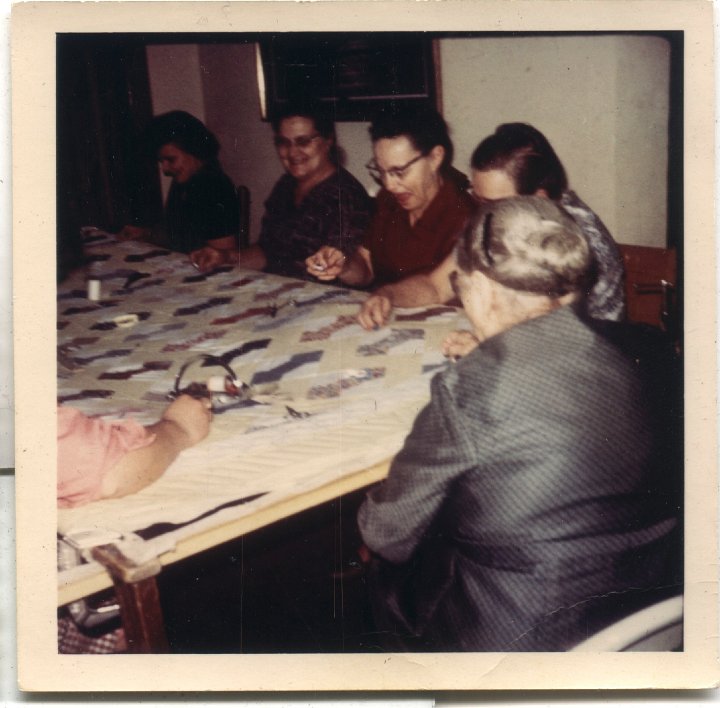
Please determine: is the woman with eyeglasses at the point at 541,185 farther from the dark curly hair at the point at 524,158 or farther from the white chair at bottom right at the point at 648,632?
the white chair at bottom right at the point at 648,632

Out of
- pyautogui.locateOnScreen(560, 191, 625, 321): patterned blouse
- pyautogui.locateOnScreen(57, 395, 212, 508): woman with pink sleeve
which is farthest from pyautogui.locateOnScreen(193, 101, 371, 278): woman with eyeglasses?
pyautogui.locateOnScreen(560, 191, 625, 321): patterned blouse

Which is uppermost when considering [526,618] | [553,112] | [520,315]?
[553,112]

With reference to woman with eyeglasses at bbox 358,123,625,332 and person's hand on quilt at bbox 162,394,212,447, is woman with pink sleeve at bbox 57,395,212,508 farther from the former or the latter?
woman with eyeglasses at bbox 358,123,625,332

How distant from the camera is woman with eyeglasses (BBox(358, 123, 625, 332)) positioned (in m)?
1.73

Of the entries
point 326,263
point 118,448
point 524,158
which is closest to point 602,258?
point 524,158

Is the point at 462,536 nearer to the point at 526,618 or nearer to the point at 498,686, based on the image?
the point at 526,618

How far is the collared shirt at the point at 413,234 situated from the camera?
176 centimetres

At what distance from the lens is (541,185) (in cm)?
174

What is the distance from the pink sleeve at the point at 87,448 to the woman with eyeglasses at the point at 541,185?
2.39 feet

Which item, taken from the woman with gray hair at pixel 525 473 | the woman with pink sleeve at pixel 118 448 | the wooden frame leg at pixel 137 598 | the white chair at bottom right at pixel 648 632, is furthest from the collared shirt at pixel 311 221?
the white chair at bottom right at pixel 648 632

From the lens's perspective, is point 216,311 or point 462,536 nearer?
point 462,536

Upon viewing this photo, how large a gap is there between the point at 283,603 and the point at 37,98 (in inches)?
48.0

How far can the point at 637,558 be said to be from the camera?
174 cm

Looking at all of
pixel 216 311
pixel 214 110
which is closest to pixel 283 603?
pixel 216 311
